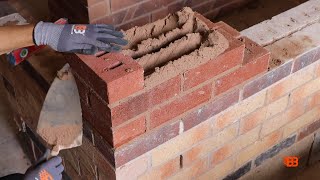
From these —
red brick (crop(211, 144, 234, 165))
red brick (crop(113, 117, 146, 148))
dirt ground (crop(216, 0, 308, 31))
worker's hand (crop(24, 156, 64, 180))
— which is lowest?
red brick (crop(211, 144, 234, 165))

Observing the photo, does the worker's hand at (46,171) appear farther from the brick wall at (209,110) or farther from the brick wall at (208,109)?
the brick wall at (208,109)

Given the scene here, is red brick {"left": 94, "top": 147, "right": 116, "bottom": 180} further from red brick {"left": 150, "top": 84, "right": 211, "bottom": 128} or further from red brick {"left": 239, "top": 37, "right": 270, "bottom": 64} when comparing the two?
red brick {"left": 239, "top": 37, "right": 270, "bottom": 64}

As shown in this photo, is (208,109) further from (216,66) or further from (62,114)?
(62,114)

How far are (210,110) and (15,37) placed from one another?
2.85ft

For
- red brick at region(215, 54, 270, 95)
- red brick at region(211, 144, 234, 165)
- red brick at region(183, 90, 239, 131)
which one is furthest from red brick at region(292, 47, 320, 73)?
red brick at region(211, 144, 234, 165)

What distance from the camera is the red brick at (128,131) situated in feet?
5.68

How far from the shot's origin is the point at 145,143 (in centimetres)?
184

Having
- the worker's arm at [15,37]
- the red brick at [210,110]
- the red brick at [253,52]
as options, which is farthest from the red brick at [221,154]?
the worker's arm at [15,37]

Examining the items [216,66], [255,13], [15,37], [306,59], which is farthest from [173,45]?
[255,13]

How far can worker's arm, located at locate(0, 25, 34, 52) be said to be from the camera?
1892 millimetres

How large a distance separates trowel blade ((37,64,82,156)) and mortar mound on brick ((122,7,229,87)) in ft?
0.93

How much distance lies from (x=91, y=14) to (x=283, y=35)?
94 centimetres

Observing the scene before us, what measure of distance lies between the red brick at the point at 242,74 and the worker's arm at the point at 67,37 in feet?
1.49

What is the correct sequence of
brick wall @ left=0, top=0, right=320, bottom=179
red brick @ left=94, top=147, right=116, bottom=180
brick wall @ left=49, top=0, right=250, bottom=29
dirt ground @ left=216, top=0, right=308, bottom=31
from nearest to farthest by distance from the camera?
brick wall @ left=0, top=0, right=320, bottom=179 → red brick @ left=94, top=147, right=116, bottom=180 → brick wall @ left=49, top=0, right=250, bottom=29 → dirt ground @ left=216, top=0, right=308, bottom=31
